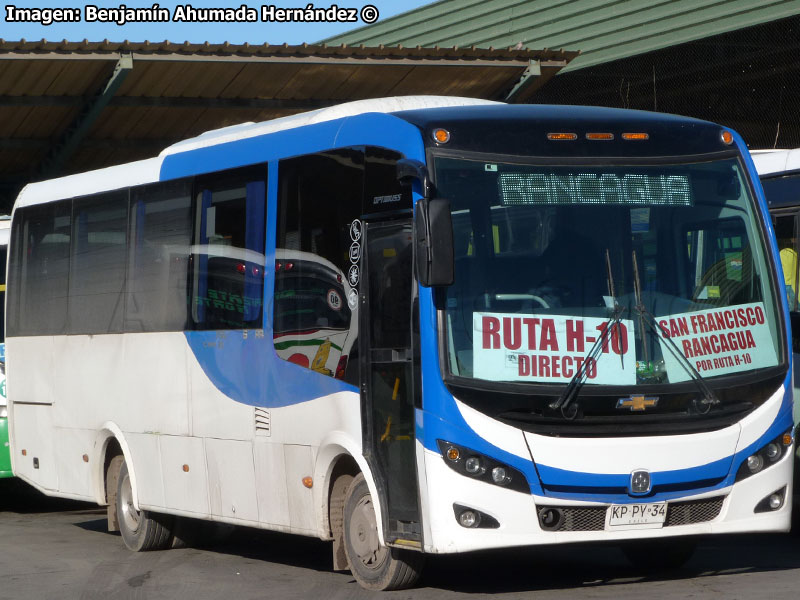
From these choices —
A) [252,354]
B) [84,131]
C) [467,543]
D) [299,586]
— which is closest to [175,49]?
[84,131]

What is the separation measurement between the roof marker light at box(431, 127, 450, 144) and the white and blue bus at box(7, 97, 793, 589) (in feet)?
0.10

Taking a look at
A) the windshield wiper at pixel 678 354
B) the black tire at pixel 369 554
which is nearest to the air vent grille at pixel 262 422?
the black tire at pixel 369 554

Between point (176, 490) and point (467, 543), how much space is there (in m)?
3.58

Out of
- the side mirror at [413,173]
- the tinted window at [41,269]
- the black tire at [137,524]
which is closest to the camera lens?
the side mirror at [413,173]

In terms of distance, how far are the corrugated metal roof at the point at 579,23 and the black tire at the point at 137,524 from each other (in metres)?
10.2

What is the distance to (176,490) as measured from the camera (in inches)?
436

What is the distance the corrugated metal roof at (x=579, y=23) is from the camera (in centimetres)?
1956

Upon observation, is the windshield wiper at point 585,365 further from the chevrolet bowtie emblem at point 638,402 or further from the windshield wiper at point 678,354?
the chevrolet bowtie emblem at point 638,402

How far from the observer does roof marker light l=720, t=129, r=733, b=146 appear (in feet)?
29.6

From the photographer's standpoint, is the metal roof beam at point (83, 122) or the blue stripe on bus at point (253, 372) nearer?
the blue stripe on bus at point (253, 372)

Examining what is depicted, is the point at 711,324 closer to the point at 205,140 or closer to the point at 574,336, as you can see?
the point at 574,336

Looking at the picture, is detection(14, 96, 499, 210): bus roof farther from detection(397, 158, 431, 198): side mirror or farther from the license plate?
the license plate

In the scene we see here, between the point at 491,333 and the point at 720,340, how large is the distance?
1.36 metres

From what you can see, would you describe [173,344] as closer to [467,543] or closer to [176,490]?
[176,490]
